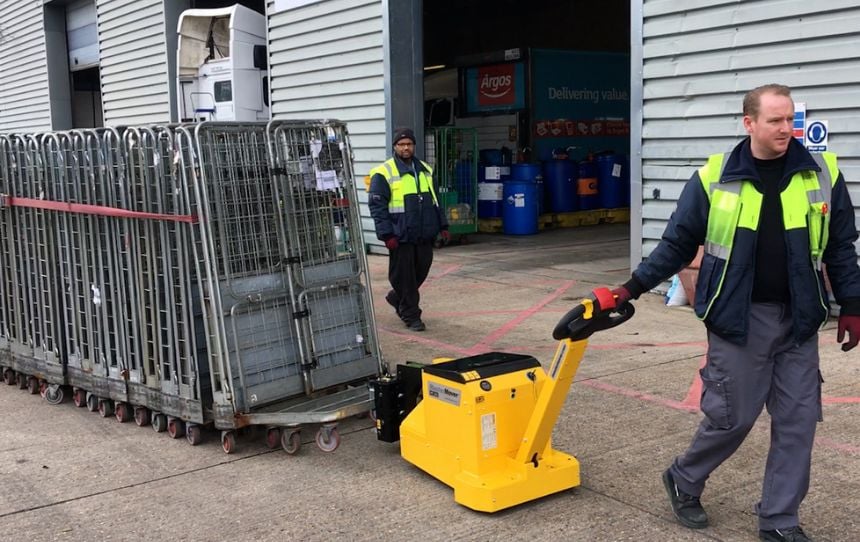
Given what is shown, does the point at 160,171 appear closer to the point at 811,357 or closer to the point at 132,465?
the point at 132,465

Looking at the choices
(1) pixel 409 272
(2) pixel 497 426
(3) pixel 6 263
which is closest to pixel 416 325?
(1) pixel 409 272

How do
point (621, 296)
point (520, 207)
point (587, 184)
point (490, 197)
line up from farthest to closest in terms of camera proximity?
1. point (587, 184)
2. point (490, 197)
3. point (520, 207)
4. point (621, 296)

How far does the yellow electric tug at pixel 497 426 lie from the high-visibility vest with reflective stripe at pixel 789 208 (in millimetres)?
500

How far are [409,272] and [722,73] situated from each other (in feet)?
12.1

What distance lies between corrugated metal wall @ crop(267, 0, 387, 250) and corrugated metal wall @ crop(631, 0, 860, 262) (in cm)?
509

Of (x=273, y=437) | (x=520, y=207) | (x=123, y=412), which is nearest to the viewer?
(x=273, y=437)

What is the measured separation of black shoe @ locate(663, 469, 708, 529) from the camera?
3.91m

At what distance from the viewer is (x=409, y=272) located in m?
8.32

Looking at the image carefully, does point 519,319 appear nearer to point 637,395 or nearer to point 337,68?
point 637,395

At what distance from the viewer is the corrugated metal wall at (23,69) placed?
24.0 m

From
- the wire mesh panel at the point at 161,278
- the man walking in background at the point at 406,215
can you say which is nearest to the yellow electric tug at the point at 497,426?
the wire mesh panel at the point at 161,278

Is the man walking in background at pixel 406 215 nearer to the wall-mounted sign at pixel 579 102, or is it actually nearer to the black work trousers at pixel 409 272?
the black work trousers at pixel 409 272

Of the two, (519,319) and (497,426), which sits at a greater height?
(497,426)

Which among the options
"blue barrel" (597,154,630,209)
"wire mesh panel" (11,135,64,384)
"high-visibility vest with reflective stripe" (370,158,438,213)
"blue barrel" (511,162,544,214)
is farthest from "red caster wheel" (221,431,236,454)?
"blue barrel" (597,154,630,209)
